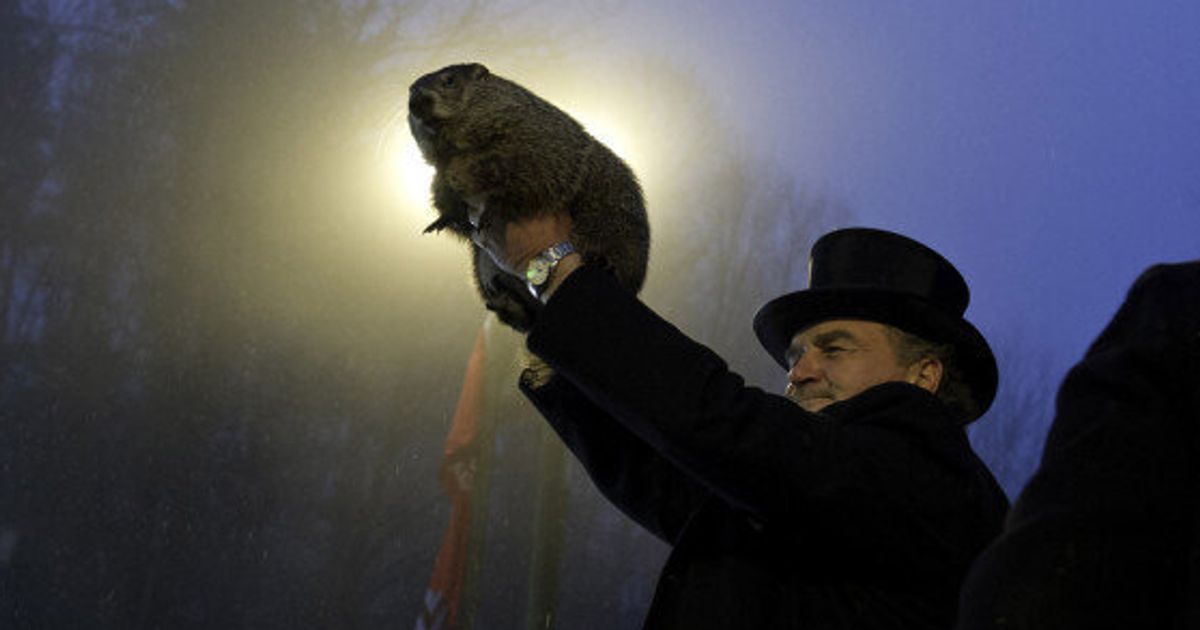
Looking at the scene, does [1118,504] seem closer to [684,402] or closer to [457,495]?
[684,402]

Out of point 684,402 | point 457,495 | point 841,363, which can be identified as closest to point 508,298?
point 684,402

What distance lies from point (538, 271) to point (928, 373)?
1.08 metres

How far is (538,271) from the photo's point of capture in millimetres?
1704

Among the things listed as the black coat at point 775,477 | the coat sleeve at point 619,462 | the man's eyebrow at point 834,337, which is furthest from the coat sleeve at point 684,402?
the man's eyebrow at point 834,337

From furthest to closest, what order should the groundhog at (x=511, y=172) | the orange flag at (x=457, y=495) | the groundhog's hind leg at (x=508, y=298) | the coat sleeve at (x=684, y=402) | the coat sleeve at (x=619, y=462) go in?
1. the orange flag at (x=457, y=495)
2. the coat sleeve at (x=619, y=462)
3. the groundhog's hind leg at (x=508, y=298)
4. the groundhog at (x=511, y=172)
5. the coat sleeve at (x=684, y=402)

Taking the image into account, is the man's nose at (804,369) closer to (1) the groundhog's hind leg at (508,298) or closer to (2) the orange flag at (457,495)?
(1) the groundhog's hind leg at (508,298)

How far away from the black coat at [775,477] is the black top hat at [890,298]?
1.60 ft

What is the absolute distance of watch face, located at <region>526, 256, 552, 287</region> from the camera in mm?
1689

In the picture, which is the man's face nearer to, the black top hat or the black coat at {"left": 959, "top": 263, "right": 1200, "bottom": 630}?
the black top hat

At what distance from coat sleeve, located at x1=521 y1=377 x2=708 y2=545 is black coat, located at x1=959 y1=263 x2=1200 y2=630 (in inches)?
52.9

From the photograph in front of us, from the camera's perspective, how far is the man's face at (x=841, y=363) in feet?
7.43

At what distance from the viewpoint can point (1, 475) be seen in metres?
16.2

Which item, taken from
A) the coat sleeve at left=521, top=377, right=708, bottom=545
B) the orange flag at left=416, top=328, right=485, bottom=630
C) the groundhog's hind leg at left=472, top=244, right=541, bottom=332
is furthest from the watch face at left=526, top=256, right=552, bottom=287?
the orange flag at left=416, top=328, right=485, bottom=630

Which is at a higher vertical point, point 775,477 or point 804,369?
point 804,369
